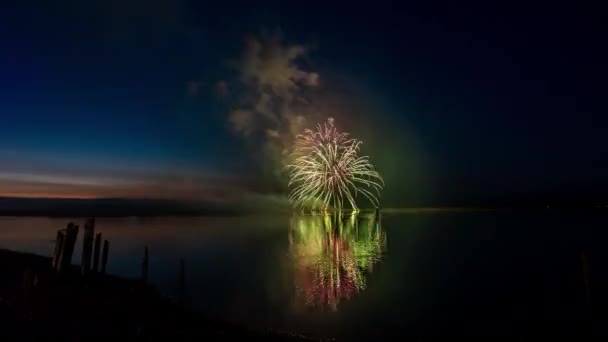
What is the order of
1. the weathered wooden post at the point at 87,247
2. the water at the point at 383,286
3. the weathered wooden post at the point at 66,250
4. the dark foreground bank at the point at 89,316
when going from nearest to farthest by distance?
1. the dark foreground bank at the point at 89,316
2. the water at the point at 383,286
3. the weathered wooden post at the point at 66,250
4. the weathered wooden post at the point at 87,247

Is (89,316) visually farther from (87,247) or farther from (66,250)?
(66,250)

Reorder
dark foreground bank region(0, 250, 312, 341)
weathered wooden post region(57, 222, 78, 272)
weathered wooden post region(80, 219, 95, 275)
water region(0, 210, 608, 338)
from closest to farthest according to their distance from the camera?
dark foreground bank region(0, 250, 312, 341), water region(0, 210, 608, 338), weathered wooden post region(57, 222, 78, 272), weathered wooden post region(80, 219, 95, 275)

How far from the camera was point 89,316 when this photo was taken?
1425 cm

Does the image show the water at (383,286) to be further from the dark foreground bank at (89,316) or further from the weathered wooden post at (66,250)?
the weathered wooden post at (66,250)

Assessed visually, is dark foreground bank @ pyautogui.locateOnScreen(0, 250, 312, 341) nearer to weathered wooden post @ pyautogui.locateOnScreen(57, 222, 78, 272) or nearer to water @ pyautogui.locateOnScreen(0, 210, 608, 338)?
weathered wooden post @ pyautogui.locateOnScreen(57, 222, 78, 272)

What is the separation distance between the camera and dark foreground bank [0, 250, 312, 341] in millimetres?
12133

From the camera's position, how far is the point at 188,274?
111 feet

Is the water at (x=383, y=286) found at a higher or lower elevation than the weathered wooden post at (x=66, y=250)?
lower

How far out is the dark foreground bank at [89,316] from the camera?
12.1m

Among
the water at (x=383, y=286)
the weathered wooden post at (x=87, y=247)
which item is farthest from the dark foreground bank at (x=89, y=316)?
the water at (x=383, y=286)

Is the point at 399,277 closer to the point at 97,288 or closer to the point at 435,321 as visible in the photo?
the point at 435,321

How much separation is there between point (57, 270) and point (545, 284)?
3173cm

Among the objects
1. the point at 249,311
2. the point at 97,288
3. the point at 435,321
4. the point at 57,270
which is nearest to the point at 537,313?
the point at 435,321

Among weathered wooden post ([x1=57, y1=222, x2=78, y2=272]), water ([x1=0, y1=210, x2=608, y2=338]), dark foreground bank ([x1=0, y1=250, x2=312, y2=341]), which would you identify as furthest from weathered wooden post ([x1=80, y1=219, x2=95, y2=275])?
water ([x1=0, y1=210, x2=608, y2=338])
